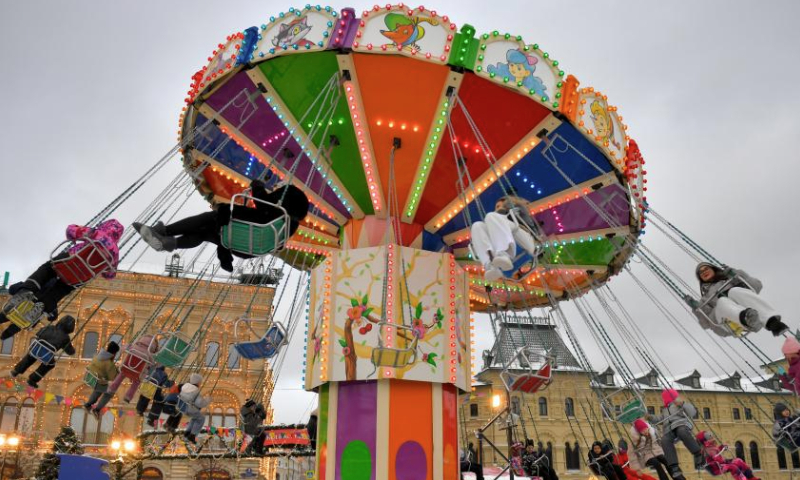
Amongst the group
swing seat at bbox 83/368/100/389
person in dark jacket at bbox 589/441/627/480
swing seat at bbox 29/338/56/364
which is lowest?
person in dark jacket at bbox 589/441/627/480

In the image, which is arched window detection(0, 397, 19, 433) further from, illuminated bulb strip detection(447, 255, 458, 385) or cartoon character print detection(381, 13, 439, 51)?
cartoon character print detection(381, 13, 439, 51)

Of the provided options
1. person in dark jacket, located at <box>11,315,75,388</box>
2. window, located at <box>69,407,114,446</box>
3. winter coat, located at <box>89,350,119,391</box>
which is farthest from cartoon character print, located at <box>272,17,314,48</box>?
window, located at <box>69,407,114,446</box>

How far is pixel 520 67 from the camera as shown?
356 inches

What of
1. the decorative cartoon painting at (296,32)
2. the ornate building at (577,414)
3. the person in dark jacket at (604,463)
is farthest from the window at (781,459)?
the decorative cartoon painting at (296,32)

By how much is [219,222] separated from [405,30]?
384 cm

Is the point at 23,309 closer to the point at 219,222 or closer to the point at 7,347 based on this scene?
the point at 219,222

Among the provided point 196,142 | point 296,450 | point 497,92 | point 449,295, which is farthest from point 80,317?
point 497,92

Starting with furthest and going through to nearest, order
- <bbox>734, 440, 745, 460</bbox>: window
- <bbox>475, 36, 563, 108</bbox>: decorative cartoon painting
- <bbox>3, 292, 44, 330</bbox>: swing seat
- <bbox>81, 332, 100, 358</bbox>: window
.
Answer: <bbox>734, 440, 745, 460</bbox>: window
<bbox>81, 332, 100, 358</bbox>: window
<bbox>475, 36, 563, 108</bbox>: decorative cartoon painting
<bbox>3, 292, 44, 330</bbox>: swing seat

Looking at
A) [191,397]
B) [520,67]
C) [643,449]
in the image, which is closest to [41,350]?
[191,397]

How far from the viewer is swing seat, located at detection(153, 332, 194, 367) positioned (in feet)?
32.8

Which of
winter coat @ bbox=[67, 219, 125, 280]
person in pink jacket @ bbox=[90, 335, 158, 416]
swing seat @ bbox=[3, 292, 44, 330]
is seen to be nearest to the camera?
winter coat @ bbox=[67, 219, 125, 280]

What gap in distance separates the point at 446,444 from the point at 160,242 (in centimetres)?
561

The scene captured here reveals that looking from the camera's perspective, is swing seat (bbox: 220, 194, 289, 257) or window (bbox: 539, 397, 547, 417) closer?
swing seat (bbox: 220, 194, 289, 257)

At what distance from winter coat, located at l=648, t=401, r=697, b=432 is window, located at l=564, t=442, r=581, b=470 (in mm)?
32995
